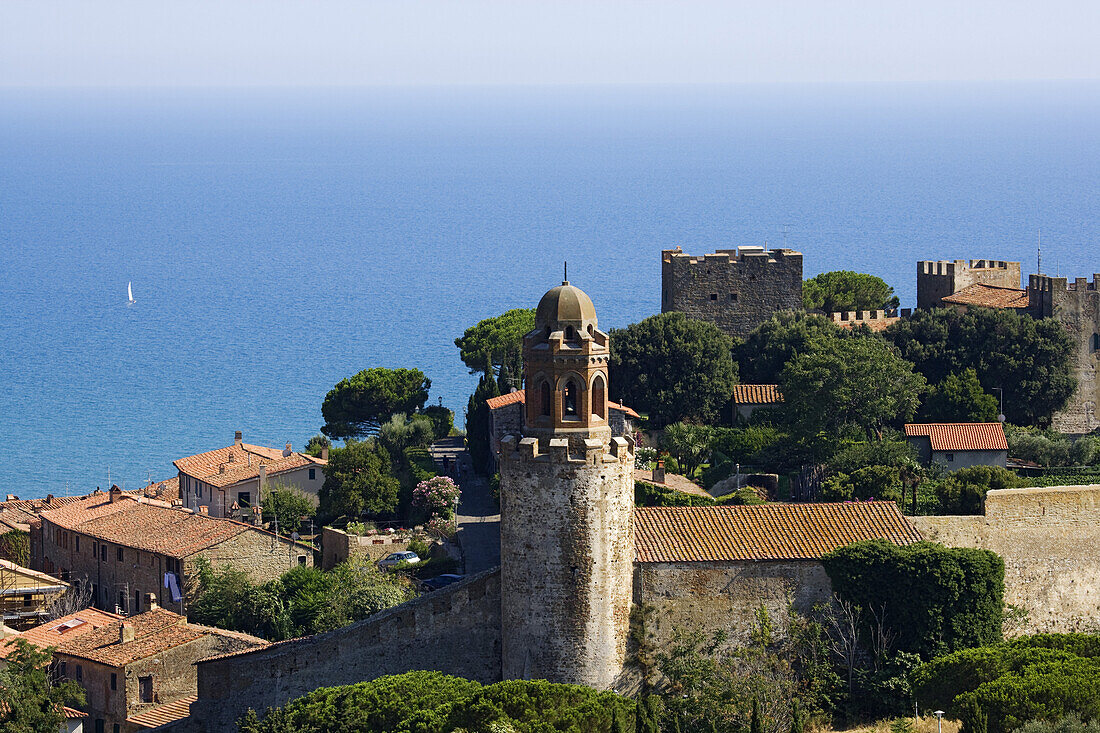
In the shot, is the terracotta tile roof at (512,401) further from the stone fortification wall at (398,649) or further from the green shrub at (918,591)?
the green shrub at (918,591)

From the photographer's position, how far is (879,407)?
148 feet

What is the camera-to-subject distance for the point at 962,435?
45281 millimetres

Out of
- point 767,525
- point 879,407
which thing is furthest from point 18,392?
point 767,525

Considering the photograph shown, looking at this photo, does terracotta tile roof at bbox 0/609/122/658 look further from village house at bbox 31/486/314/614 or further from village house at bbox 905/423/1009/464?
village house at bbox 905/423/1009/464

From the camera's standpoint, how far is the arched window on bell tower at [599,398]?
105 feet

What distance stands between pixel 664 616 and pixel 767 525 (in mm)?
2789

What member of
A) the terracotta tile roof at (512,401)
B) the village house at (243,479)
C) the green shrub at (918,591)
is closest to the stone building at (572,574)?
the green shrub at (918,591)

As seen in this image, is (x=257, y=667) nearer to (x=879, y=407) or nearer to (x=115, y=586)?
(x=115, y=586)

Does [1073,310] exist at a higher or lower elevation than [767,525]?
higher

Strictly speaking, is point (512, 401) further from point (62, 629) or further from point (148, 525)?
point (62, 629)

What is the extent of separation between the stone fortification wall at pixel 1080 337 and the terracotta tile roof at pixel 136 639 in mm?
22564

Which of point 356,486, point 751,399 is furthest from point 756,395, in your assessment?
point 356,486

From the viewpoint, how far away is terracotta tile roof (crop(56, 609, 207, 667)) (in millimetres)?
38250

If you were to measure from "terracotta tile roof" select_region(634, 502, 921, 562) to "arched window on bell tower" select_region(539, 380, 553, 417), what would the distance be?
289cm
